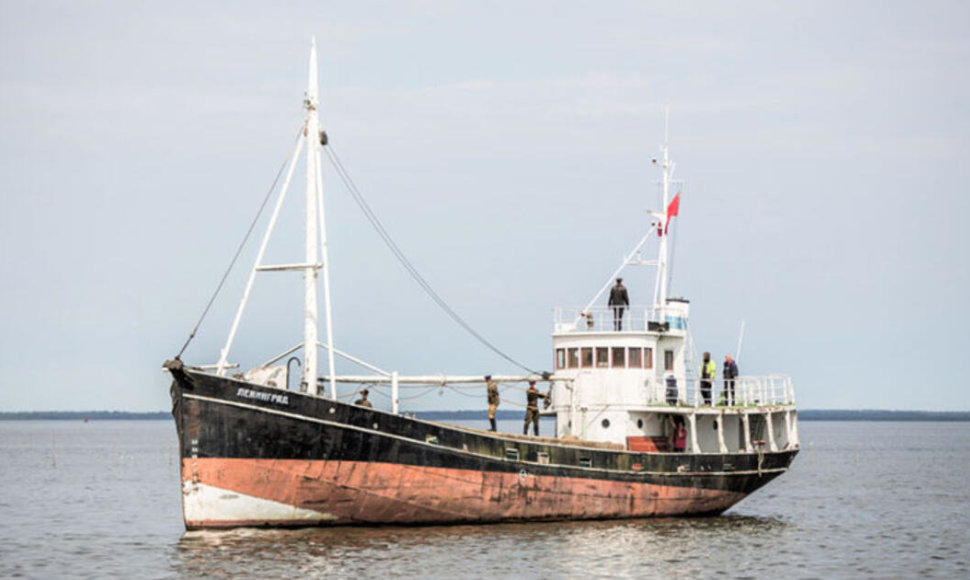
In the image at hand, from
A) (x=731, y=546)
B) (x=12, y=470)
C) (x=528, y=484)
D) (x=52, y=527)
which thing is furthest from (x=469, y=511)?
(x=12, y=470)

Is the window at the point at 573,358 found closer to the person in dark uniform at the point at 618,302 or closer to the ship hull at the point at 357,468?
the person in dark uniform at the point at 618,302

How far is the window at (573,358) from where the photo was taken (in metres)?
36.2

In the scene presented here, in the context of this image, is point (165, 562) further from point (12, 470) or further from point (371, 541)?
point (12, 470)

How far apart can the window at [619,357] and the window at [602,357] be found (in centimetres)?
20

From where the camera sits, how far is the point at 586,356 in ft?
118

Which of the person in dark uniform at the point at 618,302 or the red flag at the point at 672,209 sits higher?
the red flag at the point at 672,209

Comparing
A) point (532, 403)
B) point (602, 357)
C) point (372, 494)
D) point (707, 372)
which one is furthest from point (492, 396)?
point (707, 372)

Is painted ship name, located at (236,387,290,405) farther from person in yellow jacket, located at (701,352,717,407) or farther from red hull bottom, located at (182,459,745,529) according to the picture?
person in yellow jacket, located at (701,352,717,407)

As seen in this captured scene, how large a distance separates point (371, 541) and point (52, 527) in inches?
495

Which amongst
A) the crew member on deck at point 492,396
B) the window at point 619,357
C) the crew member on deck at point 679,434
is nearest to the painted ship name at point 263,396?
the crew member on deck at point 492,396

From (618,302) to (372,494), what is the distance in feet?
33.8

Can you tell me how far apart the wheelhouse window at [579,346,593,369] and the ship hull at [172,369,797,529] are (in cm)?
323

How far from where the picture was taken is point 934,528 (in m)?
37.7

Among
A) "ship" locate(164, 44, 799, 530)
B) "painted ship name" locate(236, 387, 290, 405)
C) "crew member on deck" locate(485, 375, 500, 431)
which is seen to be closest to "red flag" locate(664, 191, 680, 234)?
"ship" locate(164, 44, 799, 530)
